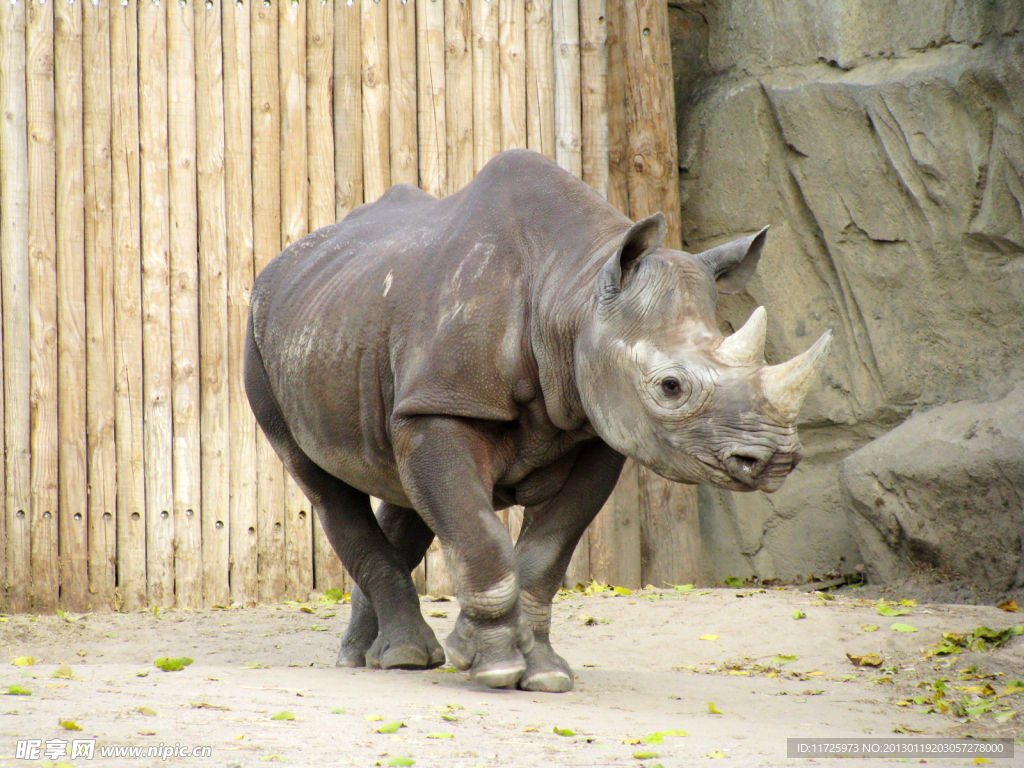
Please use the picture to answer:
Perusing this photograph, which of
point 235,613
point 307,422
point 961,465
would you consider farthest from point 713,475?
point 235,613

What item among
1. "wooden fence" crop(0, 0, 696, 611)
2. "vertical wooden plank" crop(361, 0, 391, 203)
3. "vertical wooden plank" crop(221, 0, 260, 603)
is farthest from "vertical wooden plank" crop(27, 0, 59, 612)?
"vertical wooden plank" crop(361, 0, 391, 203)

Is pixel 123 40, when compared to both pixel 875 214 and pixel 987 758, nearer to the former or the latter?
pixel 875 214

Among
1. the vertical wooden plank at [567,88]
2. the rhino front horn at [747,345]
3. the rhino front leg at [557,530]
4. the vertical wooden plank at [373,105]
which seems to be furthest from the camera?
the vertical wooden plank at [567,88]

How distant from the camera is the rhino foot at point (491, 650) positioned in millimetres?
4441

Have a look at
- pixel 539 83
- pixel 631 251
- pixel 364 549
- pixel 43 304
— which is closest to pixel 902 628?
pixel 364 549

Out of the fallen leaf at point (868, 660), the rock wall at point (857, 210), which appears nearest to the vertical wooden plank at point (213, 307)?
the rock wall at point (857, 210)

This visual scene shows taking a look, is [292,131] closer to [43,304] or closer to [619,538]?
[43,304]

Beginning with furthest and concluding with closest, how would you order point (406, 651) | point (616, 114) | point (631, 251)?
point (616, 114) < point (406, 651) < point (631, 251)

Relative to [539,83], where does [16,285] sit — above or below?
below

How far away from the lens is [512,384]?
4547 millimetres

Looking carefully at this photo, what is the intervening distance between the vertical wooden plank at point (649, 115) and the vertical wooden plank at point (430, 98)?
1162 millimetres

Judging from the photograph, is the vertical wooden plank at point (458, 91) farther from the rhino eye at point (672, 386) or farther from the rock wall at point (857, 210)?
the rhino eye at point (672, 386)

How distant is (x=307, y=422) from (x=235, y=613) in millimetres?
2298

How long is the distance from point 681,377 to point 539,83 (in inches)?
171
